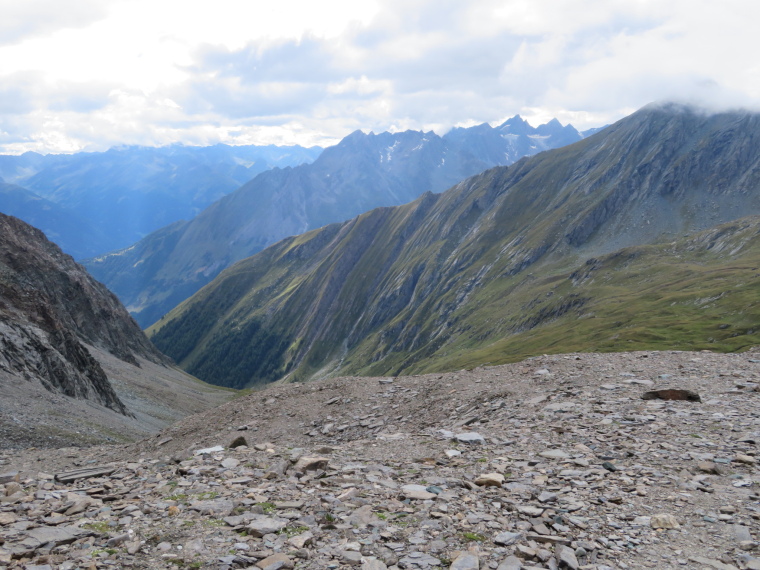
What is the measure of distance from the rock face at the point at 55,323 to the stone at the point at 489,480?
4861 cm

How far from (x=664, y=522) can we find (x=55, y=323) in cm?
7534

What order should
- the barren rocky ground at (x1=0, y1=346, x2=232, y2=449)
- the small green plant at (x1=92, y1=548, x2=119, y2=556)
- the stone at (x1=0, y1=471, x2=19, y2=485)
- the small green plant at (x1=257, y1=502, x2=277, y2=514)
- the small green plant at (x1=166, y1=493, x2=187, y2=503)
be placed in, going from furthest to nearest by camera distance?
the barren rocky ground at (x1=0, y1=346, x2=232, y2=449) → the stone at (x1=0, y1=471, x2=19, y2=485) → the small green plant at (x1=166, y1=493, x2=187, y2=503) → the small green plant at (x1=257, y1=502, x2=277, y2=514) → the small green plant at (x1=92, y1=548, x2=119, y2=556)

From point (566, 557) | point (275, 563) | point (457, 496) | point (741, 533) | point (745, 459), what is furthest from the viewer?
point (745, 459)

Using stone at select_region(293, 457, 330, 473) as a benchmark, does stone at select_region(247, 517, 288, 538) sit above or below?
above

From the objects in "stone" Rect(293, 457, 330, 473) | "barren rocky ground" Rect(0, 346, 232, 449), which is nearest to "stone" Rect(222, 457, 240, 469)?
"stone" Rect(293, 457, 330, 473)

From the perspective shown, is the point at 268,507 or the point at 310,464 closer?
the point at 268,507

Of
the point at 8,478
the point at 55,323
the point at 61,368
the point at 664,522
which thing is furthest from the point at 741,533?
the point at 55,323

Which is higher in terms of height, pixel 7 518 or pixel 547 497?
pixel 7 518

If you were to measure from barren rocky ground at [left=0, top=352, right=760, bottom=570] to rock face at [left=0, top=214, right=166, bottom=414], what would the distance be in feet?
119

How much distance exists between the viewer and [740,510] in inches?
422

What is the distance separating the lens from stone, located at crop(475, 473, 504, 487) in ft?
41.9

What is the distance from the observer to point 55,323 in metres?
65.5

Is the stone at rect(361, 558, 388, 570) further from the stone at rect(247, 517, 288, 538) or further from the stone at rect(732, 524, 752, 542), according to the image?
the stone at rect(732, 524, 752, 542)

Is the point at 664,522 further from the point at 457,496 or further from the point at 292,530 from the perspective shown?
the point at 292,530
